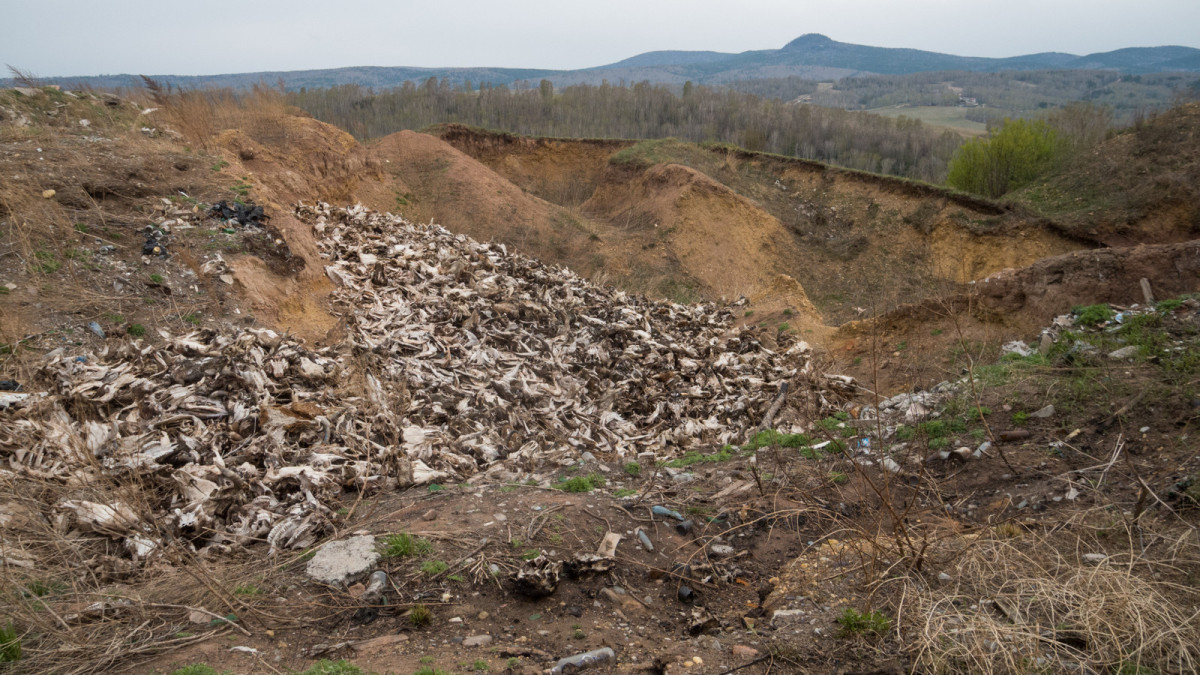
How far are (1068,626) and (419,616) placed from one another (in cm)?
282

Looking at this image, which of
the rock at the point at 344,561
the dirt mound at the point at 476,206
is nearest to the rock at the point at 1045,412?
the rock at the point at 344,561

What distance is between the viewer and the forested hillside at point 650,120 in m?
27.2

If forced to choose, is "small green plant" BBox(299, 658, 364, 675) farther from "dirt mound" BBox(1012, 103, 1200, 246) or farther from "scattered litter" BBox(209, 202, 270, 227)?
"dirt mound" BBox(1012, 103, 1200, 246)

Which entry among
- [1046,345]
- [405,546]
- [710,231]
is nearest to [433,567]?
[405,546]

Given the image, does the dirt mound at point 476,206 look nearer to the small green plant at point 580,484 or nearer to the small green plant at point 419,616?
the small green plant at point 580,484

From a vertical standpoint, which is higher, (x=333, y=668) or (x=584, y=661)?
(x=333, y=668)

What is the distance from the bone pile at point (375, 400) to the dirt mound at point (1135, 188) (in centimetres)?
1114

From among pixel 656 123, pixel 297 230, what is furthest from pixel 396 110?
pixel 297 230

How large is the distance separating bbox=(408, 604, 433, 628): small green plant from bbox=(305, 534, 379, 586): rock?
0.47 meters

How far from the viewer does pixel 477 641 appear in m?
2.82

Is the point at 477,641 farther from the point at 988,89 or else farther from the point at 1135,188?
the point at 988,89

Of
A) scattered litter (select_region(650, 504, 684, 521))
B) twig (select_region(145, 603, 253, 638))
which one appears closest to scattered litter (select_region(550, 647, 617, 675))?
scattered litter (select_region(650, 504, 684, 521))

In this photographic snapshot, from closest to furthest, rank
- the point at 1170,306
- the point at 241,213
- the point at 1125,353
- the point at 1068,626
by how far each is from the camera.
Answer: the point at 1068,626
the point at 1125,353
the point at 1170,306
the point at 241,213

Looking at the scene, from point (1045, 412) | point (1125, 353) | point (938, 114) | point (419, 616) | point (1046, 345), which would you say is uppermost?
point (938, 114)
